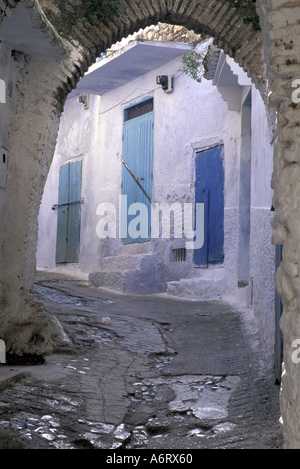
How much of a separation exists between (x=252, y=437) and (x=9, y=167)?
3.72 m

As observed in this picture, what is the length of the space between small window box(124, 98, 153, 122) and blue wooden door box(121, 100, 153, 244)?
166 mm

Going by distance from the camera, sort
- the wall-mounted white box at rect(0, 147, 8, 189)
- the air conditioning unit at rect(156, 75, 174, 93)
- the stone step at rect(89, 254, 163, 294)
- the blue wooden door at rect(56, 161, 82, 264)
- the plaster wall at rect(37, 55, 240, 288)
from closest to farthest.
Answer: the wall-mounted white box at rect(0, 147, 8, 189)
the plaster wall at rect(37, 55, 240, 288)
the stone step at rect(89, 254, 163, 294)
the air conditioning unit at rect(156, 75, 174, 93)
the blue wooden door at rect(56, 161, 82, 264)

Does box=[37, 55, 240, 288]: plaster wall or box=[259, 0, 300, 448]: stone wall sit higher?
box=[37, 55, 240, 288]: plaster wall

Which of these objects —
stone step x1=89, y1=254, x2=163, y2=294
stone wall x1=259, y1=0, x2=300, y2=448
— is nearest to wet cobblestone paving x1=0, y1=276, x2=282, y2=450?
stone wall x1=259, y1=0, x2=300, y2=448

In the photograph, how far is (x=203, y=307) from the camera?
358 inches

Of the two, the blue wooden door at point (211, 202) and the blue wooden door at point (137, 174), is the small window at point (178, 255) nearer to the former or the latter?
the blue wooden door at point (211, 202)

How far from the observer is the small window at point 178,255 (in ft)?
37.5

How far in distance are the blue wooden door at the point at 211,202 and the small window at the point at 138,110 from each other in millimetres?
2428

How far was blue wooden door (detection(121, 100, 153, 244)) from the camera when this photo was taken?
12.4m

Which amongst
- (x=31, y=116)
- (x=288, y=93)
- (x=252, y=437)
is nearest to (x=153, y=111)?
(x=31, y=116)

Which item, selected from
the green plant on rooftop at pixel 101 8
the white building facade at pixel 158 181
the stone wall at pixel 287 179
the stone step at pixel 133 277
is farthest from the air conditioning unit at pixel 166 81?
the stone wall at pixel 287 179

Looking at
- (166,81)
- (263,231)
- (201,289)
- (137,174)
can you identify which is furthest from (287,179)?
(137,174)

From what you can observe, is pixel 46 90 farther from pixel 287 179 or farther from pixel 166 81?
pixel 166 81

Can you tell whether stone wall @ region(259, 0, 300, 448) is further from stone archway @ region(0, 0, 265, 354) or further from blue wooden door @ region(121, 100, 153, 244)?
blue wooden door @ region(121, 100, 153, 244)
